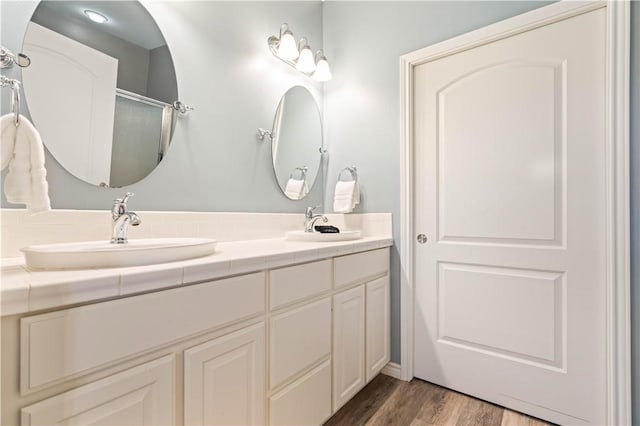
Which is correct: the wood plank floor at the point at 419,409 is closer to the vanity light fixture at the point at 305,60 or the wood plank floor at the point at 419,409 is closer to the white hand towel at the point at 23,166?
the white hand towel at the point at 23,166

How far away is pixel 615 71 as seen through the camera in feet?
4.28

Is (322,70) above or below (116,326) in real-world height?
above

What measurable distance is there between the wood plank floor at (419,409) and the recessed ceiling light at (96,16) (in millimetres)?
1960

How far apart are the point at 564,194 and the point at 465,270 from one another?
0.58 meters

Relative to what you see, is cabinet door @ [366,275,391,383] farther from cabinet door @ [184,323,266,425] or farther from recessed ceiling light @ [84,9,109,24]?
recessed ceiling light @ [84,9,109,24]

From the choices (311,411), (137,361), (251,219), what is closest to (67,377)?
(137,361)

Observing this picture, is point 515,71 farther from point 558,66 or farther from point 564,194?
point 564,194

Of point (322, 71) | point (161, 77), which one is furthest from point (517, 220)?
point (161, 77)

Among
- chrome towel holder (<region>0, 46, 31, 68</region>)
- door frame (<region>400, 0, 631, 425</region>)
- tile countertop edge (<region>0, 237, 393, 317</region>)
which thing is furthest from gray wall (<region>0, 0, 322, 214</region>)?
door frame (<region>400, 0, 631, 425</region>)

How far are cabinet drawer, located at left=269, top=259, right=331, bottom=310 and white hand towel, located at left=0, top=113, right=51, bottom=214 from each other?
2.26ft

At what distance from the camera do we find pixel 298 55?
1.94 meters

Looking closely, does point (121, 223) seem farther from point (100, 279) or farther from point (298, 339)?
point (298, 339)

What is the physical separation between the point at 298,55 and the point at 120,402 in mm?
1881

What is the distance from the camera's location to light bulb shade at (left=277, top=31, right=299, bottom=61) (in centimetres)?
184
